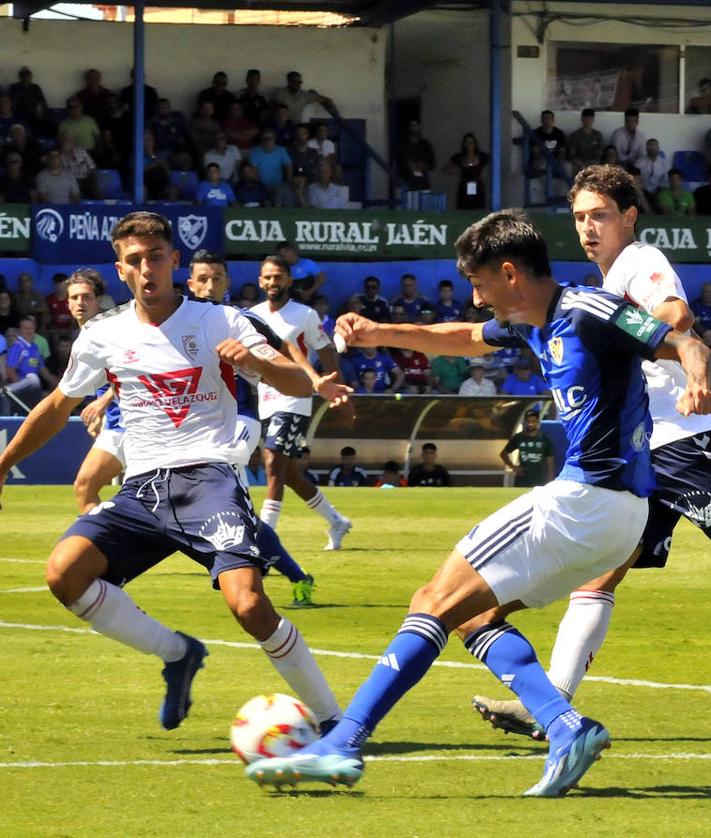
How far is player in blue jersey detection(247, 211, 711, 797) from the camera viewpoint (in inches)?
218

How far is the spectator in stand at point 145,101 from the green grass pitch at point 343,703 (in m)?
17.4

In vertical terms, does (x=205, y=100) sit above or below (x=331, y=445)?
above

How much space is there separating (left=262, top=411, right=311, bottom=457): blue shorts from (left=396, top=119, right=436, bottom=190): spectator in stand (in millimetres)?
19349

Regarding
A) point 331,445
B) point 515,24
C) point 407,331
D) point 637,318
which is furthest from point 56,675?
point 515,24

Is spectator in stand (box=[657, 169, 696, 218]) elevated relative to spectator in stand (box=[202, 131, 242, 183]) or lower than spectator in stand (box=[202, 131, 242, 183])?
lower

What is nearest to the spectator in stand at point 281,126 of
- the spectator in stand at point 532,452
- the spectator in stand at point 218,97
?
the spectator in stand at point 218,97

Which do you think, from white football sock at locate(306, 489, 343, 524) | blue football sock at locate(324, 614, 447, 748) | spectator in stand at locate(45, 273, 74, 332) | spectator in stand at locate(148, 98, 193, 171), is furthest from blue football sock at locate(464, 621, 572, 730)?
spectator in stand at locate(148, 98, 193, 171)

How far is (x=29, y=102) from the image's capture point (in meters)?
29.3

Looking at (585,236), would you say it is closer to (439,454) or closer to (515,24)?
(439,454)

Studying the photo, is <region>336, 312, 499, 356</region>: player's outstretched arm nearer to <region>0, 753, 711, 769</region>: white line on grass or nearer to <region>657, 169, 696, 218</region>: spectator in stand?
<region>0, 753, 711, 769</region>: white line on grass

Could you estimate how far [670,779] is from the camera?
6.17 m

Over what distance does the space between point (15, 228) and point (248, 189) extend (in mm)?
4397

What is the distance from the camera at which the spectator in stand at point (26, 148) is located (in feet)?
90.5

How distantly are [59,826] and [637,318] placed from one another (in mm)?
2427
